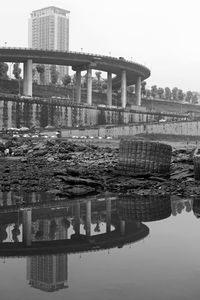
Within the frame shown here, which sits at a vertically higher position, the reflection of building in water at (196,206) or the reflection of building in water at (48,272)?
the reflection of building in water at (48,272)

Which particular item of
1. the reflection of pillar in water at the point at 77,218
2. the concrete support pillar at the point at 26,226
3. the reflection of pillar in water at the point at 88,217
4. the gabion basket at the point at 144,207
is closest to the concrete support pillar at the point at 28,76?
the gabion basket at the point at 144,207

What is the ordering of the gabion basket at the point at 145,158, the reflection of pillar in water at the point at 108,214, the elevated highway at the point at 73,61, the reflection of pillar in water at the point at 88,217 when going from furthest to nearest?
the elevated highway at the point at 73,61, the gabion basket at the point at 145,158, the reflection of pillar in water at the point at 108,214, the reflection of pillar in water at the point at 88,217

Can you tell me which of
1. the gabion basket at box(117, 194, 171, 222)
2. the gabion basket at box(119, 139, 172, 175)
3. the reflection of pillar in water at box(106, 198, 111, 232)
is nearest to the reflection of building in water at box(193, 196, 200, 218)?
the gabion basket at box(117, 194, 171, 222)

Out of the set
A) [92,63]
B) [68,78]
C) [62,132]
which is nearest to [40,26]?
[68,78]

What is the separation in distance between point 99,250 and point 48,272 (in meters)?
1.57

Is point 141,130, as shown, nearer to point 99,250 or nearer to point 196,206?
point 196,206

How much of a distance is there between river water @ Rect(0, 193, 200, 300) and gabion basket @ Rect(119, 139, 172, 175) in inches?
185

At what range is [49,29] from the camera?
177750 mm

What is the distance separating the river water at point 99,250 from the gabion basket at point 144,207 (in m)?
0.03

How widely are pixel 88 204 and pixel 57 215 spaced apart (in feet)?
6.10

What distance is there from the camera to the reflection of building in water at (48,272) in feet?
21.0

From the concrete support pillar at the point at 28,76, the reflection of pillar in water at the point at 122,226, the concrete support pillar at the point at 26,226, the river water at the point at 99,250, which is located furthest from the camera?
the concrete support pillar at the point at 28,76

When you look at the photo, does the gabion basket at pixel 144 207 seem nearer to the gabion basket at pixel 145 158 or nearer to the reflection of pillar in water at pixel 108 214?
the reflection of pillar in water at pixel 108 214

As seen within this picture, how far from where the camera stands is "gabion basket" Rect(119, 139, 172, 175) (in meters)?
18.1
